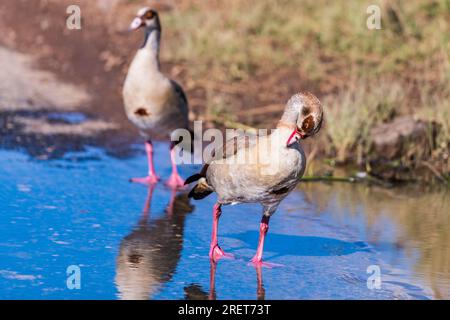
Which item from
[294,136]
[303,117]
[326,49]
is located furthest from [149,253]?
[326,49]

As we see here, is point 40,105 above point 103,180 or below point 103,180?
above

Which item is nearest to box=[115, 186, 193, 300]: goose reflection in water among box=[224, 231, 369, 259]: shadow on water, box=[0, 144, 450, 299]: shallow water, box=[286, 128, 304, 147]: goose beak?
box=[0, 144, 450, 299]: shallow water

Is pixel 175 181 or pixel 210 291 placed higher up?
pixel 175 181

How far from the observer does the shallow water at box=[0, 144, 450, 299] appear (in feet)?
20.4

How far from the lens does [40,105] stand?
39.5ft

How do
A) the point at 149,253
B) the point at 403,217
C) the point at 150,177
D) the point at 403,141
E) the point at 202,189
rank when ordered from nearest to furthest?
the point at 149,253 → the point at 202,189 → the point at 403,217 → the point at 150,177 → the point at 403,141

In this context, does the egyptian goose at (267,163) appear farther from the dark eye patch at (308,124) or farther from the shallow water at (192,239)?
the shallow water at (192,239)

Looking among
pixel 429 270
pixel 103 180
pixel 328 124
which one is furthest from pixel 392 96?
pixel 429 270

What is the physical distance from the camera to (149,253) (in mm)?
6977

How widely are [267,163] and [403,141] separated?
4398 millimetres

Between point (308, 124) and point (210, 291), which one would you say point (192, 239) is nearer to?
point (210, 291)

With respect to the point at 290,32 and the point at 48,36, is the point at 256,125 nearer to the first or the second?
the point at 290,32

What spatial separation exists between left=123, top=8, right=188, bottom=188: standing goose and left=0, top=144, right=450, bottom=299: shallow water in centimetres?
44

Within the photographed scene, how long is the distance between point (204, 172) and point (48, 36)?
27.3 ft
